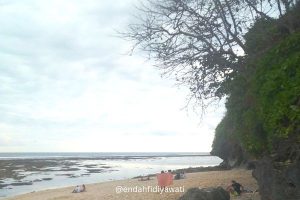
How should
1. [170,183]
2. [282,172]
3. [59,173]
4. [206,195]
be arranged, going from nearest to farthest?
1. [282,172]
2. [206,195]
3. [170,183]
4. [59,173]

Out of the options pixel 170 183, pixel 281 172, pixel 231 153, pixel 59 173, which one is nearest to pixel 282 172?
pixel 281 172

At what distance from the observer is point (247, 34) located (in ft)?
42.1

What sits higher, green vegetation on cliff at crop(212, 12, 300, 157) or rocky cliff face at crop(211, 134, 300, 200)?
green vegetation on cliff at crop(212, 12, 300, 157)

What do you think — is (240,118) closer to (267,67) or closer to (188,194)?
(267,67)

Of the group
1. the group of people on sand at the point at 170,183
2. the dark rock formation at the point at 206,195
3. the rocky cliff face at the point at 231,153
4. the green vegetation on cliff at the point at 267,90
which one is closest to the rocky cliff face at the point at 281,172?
the green vegetation on cliff at the point at 267,90

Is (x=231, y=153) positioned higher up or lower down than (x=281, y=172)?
higher up

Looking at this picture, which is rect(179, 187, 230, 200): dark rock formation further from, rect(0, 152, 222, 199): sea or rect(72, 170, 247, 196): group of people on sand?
rect(0, 152, 222, 199): sea

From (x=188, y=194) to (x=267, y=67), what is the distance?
17.7ft

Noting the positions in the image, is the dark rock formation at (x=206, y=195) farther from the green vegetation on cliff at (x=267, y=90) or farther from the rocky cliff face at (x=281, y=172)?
the green vegetation on cliff at (x=267, y=90)

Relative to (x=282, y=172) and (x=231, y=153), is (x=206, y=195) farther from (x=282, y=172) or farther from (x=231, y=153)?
(x=231, y=153)

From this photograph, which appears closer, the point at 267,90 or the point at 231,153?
the point at 267,90

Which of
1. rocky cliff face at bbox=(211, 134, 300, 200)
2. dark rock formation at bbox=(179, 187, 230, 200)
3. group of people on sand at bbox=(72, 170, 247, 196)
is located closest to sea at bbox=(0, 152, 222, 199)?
group of people on sand at bbox=(72, 170, 247, 196)

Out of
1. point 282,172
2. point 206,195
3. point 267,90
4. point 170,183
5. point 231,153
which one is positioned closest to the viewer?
point 282,172

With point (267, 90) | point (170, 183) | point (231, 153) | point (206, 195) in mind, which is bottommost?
point (206, 195)
